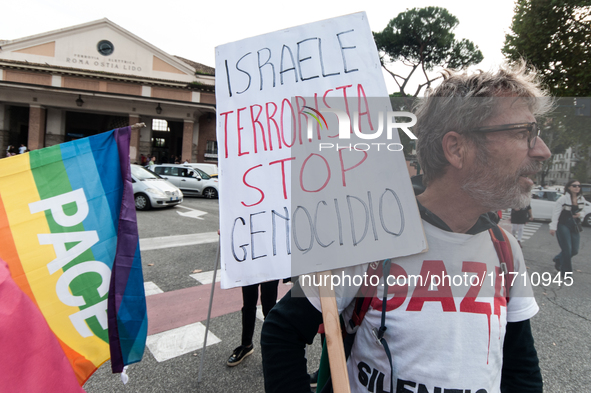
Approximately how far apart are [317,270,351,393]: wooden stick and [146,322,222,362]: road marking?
2.41m

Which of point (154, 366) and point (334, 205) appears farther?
point (154, 366)

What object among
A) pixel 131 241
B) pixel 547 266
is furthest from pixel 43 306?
pixel 547 266

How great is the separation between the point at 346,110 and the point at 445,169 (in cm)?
38

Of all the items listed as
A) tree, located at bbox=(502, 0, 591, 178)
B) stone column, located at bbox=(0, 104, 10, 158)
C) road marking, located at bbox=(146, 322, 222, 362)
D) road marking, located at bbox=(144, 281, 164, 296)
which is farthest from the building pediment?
road marking, located at bbox=(146, 322, 222, 362)

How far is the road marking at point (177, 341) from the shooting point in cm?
291

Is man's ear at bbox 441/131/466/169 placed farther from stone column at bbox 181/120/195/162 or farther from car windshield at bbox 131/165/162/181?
stone column at bbox 181/120/195/162

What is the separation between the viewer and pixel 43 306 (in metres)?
1.74

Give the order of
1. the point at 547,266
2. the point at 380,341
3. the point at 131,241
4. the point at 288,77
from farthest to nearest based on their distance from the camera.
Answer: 1. the point at 547,266
2. the point at 131,241
3. the point at 288,77
4. the point at 380,341

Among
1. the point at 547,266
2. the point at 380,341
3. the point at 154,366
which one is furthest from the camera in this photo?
the point at 547,266

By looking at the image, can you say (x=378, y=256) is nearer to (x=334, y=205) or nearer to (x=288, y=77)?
(x=334, y=205)

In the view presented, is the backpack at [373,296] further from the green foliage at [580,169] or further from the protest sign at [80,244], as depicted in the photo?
the green foliage at [580,169]

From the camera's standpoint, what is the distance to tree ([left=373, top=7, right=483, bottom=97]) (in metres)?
23.9

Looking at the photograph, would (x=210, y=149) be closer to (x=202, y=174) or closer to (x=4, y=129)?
(x=202, y=174)

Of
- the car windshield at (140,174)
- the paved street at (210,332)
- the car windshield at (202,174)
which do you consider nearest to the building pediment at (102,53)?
the car windshield at (202,174)
